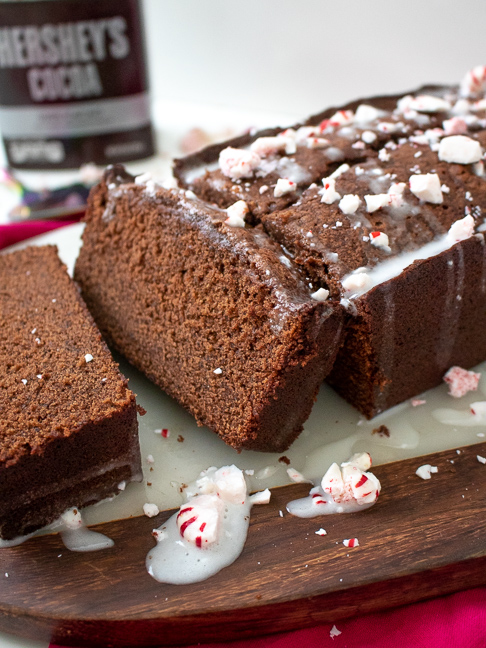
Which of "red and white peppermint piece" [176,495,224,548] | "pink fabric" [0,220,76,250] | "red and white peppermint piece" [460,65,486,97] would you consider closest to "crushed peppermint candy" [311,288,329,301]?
"red and white peppermint piece" [176,495,224,548]

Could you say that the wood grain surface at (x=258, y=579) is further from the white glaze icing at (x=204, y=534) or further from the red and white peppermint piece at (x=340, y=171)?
the red and white peppermint piece at (x=340, y=171)

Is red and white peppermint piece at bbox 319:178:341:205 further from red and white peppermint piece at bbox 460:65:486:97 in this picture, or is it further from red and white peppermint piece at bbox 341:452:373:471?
red and white peppermint piece at bbox 460:65:486:97

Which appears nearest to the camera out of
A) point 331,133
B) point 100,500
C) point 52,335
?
point 100,500

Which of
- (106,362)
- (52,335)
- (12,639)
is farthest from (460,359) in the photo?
(12,639)

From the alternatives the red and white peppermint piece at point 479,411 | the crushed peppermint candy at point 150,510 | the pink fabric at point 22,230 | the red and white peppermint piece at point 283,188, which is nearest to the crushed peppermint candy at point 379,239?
the red and white peppermint piece at point 283,188

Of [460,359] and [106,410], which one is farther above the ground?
[106,410]

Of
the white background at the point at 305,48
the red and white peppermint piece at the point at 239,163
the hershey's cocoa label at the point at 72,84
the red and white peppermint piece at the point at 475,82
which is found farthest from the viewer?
the white background at the point at 305,48

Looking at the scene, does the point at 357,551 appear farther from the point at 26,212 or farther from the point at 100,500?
the point at 26,212
